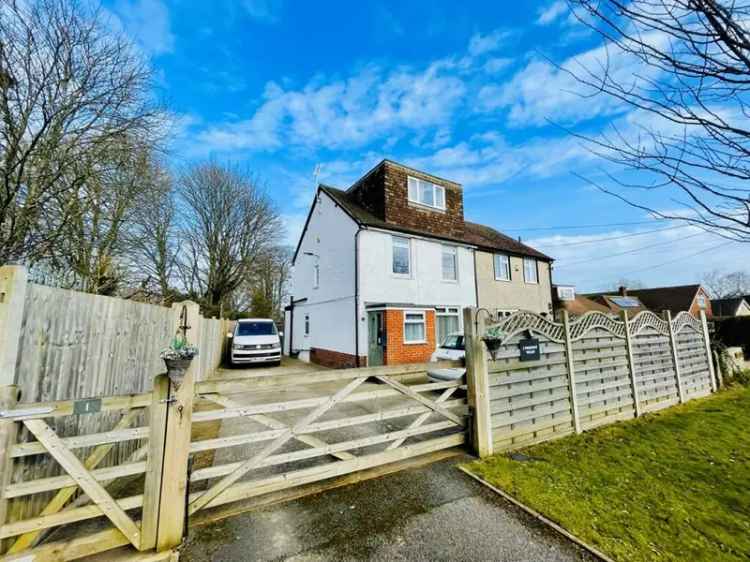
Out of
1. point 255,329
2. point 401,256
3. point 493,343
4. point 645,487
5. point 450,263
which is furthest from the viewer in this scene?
point 255,329

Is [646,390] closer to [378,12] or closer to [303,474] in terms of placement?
[303,474]

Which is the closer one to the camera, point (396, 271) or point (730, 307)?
point (396, 271)

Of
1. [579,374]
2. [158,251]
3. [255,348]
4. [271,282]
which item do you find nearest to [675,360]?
[579,374]

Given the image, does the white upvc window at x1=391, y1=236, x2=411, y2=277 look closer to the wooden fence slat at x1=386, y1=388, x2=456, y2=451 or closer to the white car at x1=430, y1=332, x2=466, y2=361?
the white car at x1=430, y1=332, x2=466, y2=361

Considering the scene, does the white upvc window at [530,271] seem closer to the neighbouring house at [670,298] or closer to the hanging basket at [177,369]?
the neighbouring house at [670,298]

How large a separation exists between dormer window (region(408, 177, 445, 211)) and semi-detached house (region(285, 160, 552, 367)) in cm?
5

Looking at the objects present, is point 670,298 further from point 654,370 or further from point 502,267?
point 654,370

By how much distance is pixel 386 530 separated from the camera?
107 inches

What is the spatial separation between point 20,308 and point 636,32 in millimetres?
4660

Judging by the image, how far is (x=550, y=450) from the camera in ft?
14.8

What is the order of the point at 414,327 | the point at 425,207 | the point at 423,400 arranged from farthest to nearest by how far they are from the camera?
the point at 425,207, the point at 414,327, the point at 423,400

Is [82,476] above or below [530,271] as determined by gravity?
below

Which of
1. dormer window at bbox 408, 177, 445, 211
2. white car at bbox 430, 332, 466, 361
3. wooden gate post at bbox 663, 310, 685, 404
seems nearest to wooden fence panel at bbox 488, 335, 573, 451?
white car at bbox 430, 332, 466, 361

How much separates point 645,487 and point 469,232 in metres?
14.0
